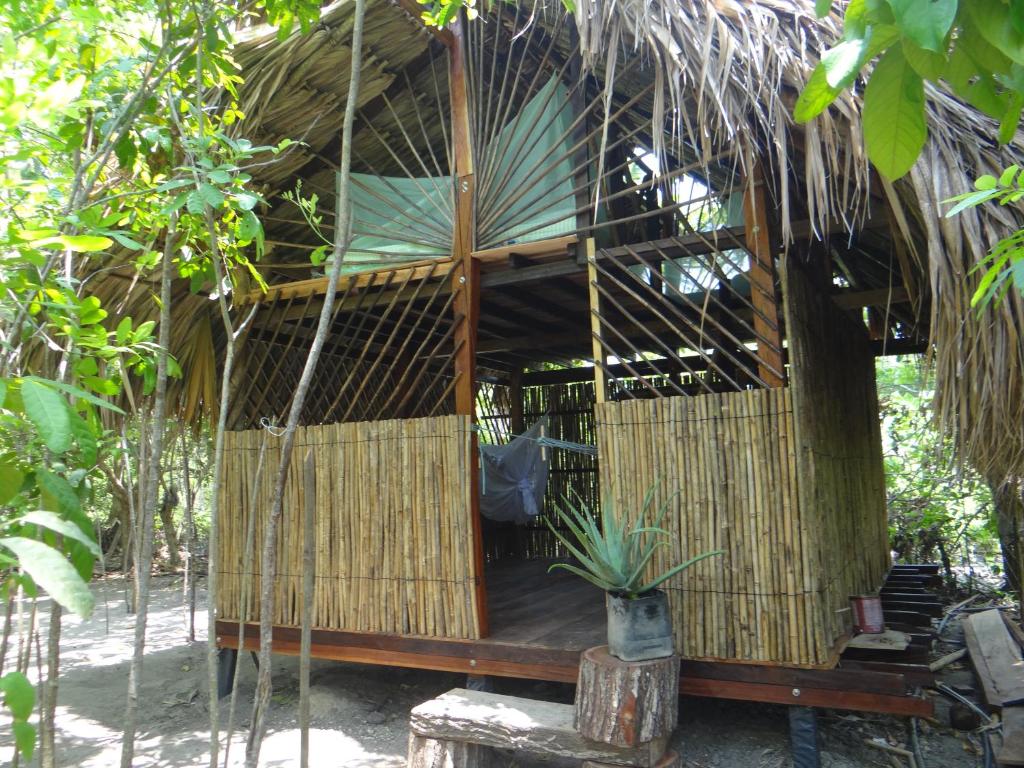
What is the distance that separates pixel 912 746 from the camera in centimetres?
320

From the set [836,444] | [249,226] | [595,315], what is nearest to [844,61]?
[249,226]

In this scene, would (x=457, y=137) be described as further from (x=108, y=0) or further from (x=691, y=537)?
(x=691, y=537)

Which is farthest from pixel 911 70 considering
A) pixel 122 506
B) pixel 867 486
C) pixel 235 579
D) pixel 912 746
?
pixel 122 506

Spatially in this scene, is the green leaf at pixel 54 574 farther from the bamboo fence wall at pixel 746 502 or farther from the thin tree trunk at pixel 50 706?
the bamboo fence wall at pixel 746 502

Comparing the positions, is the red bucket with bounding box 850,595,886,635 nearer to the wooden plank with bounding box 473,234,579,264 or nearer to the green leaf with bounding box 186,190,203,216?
the wooden plank with bounding box 473,234,579,264

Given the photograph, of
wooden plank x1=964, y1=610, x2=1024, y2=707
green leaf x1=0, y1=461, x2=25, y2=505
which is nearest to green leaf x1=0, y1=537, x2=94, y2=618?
green leaf x1=0, y1=461, x2=25, y2=505

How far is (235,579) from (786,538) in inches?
126

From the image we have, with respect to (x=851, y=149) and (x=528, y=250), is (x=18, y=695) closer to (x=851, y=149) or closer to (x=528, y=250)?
(x=851, y=149)

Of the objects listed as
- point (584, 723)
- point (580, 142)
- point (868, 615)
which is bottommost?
point (584, 723)

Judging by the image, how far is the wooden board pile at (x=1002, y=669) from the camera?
275cm

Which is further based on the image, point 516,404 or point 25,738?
point 516,404

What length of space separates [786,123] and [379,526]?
8.98 ft

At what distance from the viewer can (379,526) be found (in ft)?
13.1

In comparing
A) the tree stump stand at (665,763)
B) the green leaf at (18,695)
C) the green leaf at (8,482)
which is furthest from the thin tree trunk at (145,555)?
the tree stump stand at (665,763)
